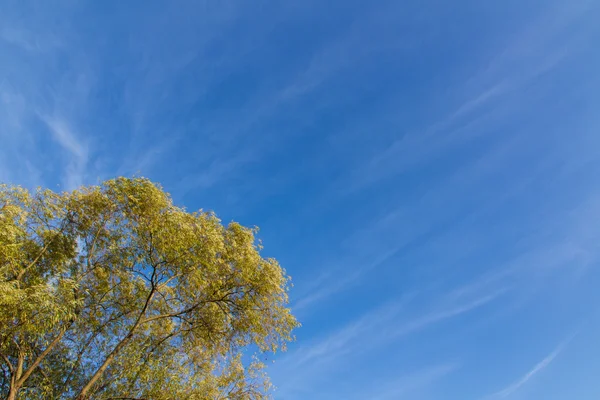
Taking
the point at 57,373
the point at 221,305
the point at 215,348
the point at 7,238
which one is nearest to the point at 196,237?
the point at 221,305

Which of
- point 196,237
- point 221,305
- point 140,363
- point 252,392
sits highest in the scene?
point 196,237

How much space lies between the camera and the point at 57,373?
61.7ft

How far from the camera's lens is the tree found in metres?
18.6

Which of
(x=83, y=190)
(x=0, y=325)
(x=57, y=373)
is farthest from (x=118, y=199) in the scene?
(x=57, y=373)

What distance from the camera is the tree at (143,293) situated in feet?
60.9

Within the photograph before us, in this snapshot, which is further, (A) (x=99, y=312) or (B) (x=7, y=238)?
(A) (x=99, y=312)

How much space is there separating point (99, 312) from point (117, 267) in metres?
2.14

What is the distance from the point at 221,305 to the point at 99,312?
5.57m

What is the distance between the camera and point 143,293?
771 inches

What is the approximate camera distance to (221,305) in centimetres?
1964

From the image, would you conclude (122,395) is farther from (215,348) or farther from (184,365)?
(215,348)

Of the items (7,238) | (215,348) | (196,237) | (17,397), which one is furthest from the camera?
(215,348)

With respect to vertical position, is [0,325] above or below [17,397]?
above

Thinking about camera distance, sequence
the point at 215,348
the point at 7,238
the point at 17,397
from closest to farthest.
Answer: the point at 7,238 < the point at 17,397 < the point at 215,348
